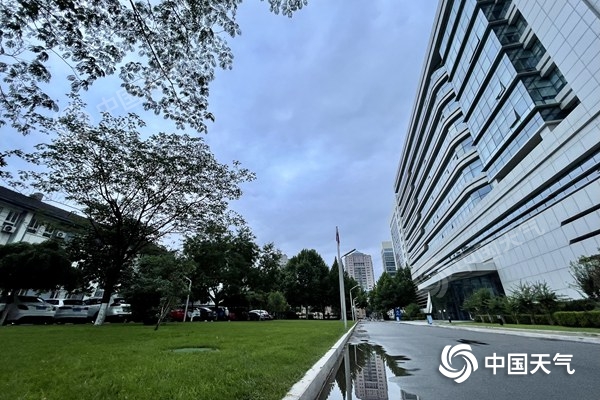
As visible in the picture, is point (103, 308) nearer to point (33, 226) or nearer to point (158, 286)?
point (158, 286)

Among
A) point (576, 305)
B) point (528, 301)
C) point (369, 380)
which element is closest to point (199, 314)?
point (528, 301)

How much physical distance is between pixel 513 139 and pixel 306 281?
40445 mm

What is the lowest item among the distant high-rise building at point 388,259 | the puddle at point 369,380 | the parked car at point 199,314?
the puddle at point 369,380

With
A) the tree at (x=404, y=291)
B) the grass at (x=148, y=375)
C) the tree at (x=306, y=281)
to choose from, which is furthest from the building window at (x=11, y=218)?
the tree at (x=404, y=291)

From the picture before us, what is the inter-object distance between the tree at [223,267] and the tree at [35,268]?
40.0 feet

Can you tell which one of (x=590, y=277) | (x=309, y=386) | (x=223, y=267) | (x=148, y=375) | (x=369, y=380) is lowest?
(x=369, y=380)

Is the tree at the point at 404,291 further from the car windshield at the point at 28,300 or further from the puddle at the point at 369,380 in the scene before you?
the puddle at the point at 369,380

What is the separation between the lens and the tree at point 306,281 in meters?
57.4

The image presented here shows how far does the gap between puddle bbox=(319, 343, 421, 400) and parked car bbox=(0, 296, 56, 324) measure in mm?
24369

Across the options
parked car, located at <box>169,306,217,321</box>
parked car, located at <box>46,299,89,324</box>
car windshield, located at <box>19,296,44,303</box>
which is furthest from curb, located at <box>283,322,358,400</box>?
parked car, located at <box>169,306,217,321</box>

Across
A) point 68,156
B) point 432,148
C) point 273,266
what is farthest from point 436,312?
point 68,156

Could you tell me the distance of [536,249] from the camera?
1169 inches

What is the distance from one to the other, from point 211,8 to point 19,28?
3161 mm

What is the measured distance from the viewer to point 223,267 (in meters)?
39.6
